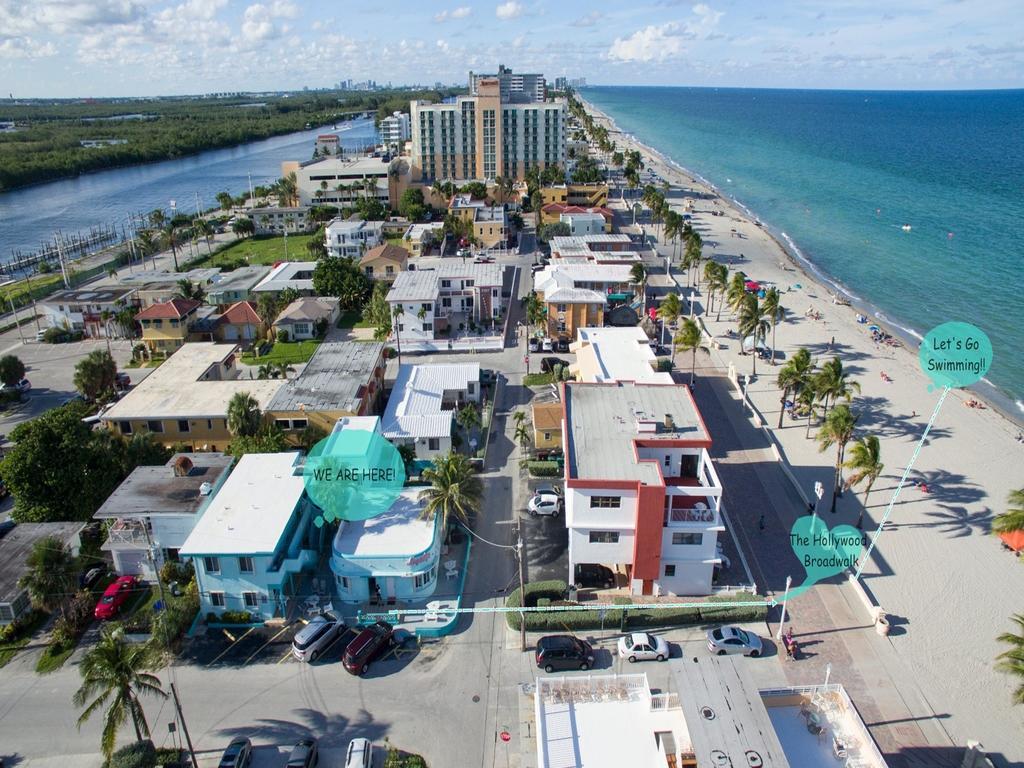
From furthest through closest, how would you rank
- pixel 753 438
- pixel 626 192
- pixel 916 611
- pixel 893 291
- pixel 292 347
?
1. pixel 626 192
2. pixel 893 291
3. pixel 292 347
4. pixel 753 438
5. pixel 916 611

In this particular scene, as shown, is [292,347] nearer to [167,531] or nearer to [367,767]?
[167,531]

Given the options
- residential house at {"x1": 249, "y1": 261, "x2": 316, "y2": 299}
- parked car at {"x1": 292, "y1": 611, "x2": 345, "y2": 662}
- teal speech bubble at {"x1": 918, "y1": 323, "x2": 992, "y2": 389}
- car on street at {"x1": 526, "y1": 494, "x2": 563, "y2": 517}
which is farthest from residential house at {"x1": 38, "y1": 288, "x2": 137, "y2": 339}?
teal speech bubble at {"x1": 918, "y1": 323, "x2": 992, "y2": 389}

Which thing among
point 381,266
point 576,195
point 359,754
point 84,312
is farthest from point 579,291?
point 576,195

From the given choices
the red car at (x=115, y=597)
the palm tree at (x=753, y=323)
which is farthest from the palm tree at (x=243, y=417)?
the palm tree at (x=753, y=323)

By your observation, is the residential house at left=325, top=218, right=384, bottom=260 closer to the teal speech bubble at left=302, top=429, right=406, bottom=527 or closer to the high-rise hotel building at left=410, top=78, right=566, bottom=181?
the high-rise hotel building at left=410, top=78, right=566, bottom=181

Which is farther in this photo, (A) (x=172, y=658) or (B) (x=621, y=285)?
(B) (x=621, y=285)

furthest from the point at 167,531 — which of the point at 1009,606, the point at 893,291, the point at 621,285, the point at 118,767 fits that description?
the point at 893,291

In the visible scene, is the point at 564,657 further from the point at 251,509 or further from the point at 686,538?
the point at 251,509
